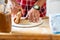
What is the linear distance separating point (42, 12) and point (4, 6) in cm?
46

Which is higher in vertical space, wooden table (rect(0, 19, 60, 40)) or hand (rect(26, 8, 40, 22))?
hand (rect(26, 8, 40, 22))

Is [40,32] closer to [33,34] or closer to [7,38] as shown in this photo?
[33,34]

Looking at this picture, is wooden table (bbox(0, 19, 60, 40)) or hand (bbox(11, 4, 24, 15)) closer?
wooden table (bbox(0, 19, 60, 40))

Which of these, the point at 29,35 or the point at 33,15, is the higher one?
the point at 33,15

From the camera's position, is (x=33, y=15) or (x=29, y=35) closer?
(x=29, y=35)

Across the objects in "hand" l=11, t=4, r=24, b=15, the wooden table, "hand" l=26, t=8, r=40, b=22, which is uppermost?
"hand" l=11, t=4, r=24, b=15

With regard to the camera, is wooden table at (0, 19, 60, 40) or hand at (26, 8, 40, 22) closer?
wooden table at (0, 19, 60, 40)

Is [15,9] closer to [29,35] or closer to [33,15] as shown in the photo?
[33,15]

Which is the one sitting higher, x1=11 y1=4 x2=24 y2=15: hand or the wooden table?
x1=11 y1=4 x2=24 y2=15: hand

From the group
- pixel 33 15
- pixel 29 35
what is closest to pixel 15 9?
pixel 33 15

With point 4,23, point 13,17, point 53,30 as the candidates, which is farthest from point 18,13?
point 53,30

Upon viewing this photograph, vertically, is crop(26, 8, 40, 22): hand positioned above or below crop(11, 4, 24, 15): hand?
below

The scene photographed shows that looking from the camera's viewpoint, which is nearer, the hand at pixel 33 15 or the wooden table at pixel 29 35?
the wooden table at pixel 29 35

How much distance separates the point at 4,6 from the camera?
1.29m
